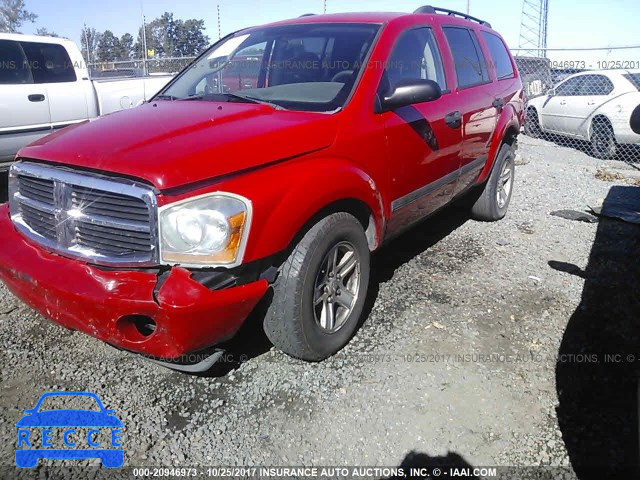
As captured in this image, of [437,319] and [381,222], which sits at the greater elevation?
[381,222]

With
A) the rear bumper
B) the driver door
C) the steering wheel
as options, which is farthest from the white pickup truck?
the driver door

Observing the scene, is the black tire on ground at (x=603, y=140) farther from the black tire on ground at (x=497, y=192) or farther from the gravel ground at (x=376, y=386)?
the gravel ground at (x=376, y=386)

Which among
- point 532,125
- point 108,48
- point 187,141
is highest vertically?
point 108,48

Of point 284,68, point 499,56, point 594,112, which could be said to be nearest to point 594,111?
point 594,112

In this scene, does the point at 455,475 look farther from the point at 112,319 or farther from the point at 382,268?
the point at 382,268

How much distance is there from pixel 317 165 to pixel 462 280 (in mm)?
1958

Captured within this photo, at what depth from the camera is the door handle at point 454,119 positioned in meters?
3.77

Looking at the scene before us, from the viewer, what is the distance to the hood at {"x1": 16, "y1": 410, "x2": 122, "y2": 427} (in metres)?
2.47

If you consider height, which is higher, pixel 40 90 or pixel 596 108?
pixel 40 90

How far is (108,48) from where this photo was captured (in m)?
29.1

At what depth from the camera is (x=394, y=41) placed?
11.0 ft

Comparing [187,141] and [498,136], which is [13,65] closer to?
[187,141]

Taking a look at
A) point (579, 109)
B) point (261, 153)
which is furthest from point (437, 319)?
point (579, 109)

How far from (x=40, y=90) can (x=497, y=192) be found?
5.67m
